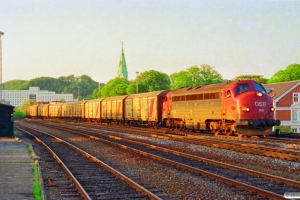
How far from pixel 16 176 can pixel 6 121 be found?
23.1 meters

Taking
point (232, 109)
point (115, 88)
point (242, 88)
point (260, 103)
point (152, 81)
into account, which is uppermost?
point (152, 81)

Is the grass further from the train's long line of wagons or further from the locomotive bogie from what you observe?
the locomotive bogie

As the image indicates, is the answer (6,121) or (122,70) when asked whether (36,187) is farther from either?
(122,70)

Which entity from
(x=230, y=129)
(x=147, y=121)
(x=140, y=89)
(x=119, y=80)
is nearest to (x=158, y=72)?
(x=140, y=89)

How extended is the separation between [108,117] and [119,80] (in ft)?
264

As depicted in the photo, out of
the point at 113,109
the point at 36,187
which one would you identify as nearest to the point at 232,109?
the point at 36,187

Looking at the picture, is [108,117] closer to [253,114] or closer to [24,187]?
[253,114]

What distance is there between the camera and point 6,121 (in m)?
35.8

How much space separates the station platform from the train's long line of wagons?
22.5 m

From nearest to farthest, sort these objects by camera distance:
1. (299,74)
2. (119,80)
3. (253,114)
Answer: (253,114), (299,74), (119,80)

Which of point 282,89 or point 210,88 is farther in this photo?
point 282,89

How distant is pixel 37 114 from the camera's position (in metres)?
112

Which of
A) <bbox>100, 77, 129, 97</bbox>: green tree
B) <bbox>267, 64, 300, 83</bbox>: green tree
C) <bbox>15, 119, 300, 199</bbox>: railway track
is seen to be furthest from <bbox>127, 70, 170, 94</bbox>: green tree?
<bbox>15, 119, 300, 199</bbox>: railway track

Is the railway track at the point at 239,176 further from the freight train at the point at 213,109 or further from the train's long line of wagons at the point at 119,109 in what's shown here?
the train's long line of wagons at the point at 119,109
